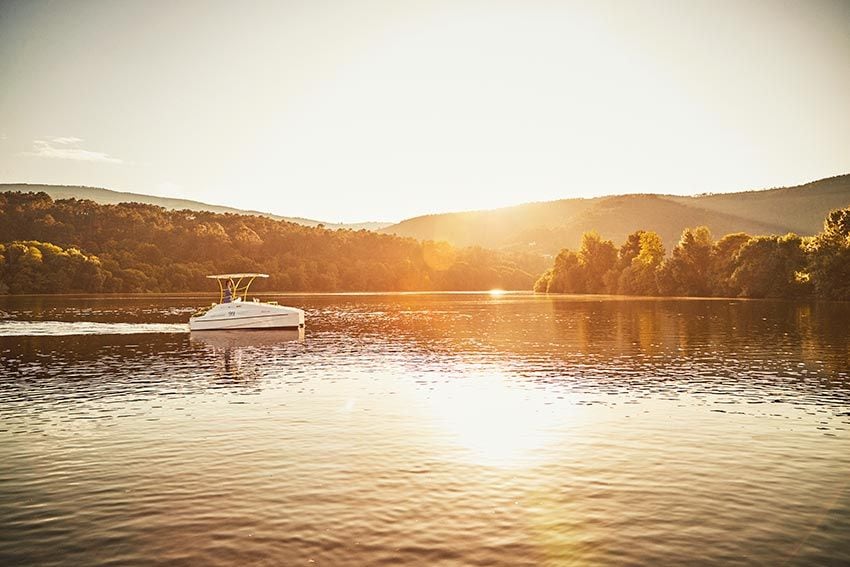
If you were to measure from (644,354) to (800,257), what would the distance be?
401ft

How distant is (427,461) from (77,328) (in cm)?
7416

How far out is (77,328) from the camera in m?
85.7

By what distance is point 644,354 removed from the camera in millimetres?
59500

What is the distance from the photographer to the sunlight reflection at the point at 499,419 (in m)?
26.2

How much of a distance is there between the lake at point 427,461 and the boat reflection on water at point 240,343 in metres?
0.91

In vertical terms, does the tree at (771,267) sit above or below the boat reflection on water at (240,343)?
above

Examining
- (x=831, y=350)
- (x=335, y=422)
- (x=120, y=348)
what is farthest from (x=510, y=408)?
(x=120, y=348)

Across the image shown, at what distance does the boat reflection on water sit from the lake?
912 mm

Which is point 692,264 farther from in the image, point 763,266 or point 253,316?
point 253,316

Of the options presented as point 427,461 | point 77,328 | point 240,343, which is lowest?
point 240,343

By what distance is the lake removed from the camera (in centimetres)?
1695

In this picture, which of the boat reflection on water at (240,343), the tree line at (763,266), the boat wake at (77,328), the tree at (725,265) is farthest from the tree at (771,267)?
the boat wake at (77,328)

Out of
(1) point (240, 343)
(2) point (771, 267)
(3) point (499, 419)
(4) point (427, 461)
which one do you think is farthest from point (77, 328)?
(2) point (771, 267)

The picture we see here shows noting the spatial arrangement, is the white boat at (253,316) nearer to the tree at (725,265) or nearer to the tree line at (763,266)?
the tree line at (763,266)
